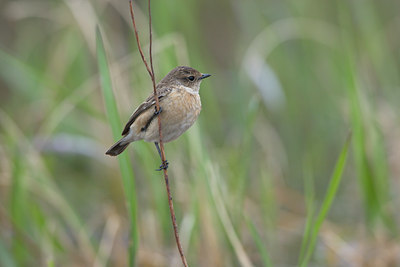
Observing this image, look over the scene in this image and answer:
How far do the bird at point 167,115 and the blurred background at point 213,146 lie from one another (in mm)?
415

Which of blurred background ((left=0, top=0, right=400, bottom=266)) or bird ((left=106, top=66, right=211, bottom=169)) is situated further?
blurred background ((left=0, top=0, right=400, bottom=266))

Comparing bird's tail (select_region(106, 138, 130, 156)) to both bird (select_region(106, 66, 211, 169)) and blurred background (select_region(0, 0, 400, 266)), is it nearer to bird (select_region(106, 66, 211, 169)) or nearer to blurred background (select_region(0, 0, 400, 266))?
bird (select_region(106, 66, 211, 169))

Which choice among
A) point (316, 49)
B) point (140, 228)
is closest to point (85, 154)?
point (140, 228)

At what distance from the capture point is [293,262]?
3.89 m

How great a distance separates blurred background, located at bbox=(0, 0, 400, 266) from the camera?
3135 millimetres

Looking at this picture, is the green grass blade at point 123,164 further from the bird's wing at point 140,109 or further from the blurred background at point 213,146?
the blurred background at point 213,146

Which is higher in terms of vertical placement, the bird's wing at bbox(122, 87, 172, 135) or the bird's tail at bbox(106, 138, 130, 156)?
the bird's wing at bbox(122, 87, 172, 135)

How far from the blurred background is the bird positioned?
1.36 ft

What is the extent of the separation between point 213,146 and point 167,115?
1.79 meters

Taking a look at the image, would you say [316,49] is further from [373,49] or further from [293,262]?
[293,262]

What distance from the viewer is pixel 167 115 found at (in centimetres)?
230

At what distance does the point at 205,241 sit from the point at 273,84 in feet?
4.97

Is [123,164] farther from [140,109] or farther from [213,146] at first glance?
[213,146]

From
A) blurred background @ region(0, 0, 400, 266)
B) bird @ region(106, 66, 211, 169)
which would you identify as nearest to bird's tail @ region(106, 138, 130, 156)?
bird @ region(106, 66, 211, 169)
